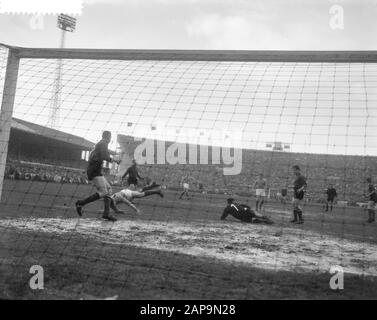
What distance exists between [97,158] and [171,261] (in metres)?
3.10

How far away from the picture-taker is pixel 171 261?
5238mm

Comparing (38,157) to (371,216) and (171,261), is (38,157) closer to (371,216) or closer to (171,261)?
(371,216)

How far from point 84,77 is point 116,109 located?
Answer: 3.00 feet

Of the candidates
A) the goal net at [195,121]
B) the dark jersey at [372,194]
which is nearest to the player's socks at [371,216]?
the dark jersey at [372,194]

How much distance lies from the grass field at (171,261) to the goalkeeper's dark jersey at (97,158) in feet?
3.70

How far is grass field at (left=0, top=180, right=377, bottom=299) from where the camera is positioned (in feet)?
13.2

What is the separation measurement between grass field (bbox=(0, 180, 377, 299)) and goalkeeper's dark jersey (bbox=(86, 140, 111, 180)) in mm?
1129

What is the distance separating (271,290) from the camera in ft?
13.6

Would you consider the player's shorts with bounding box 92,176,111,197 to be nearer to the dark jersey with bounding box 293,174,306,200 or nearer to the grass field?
the grass field

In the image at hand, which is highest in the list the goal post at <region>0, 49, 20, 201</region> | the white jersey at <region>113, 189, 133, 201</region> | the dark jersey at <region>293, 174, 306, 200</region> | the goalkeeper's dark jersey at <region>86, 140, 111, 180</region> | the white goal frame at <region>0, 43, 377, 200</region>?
the white goal frame at <region>0, 43, 377, 200</region>

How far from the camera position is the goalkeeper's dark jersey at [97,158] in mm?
7430

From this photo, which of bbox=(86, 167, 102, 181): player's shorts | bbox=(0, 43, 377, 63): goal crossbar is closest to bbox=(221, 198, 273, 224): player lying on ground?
bbox=(86, 167, 102, 181): player's shorts

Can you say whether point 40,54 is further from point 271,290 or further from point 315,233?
point 315,233

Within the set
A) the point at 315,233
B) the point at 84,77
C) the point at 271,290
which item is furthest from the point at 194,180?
the point at 271,290
